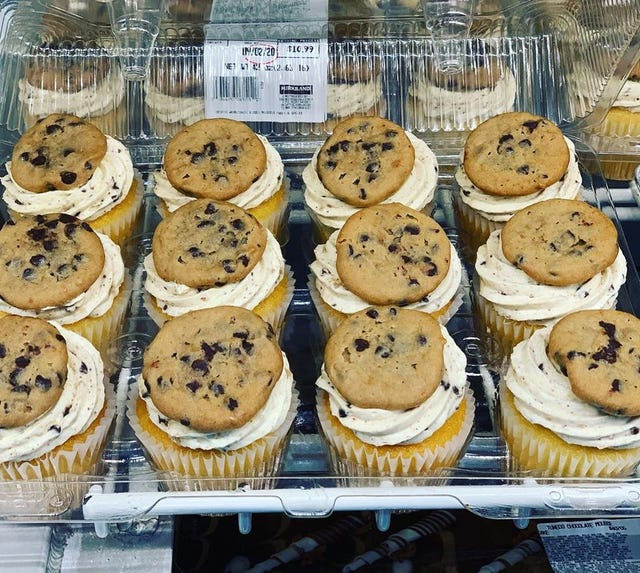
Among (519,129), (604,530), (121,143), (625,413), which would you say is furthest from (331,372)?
(121,143)

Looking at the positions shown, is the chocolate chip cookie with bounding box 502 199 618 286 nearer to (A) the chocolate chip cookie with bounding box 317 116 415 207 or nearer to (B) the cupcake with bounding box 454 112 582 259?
(B) the cupcake with bounding box 454 112 582 259

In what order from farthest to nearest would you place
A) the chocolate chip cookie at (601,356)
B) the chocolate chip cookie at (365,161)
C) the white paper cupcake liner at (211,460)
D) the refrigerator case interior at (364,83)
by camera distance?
1. the chocolate chip cookie at (365,161)
2. the refrigerator case interior at (364,83)
3. the white paper cupcake liner at (211,460)
4. the chocolate chip cookie at (601,356)

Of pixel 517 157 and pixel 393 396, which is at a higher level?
pixel 517 157

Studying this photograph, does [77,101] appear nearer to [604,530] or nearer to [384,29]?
[384,29]

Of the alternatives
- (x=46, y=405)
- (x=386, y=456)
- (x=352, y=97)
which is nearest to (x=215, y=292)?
(x=46, y=405)

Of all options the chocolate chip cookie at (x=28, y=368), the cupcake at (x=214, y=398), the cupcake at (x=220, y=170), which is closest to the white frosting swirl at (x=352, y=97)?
the cupcake at (x=220, y=170)

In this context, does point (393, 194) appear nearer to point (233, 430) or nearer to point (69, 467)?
point (233, 430)

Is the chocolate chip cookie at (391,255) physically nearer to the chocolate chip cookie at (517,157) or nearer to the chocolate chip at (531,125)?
the chocolate chip cookie at (517,157)

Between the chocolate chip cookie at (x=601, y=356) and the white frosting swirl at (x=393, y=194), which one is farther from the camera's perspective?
the white frosting swirl at (x=393, y=194)
